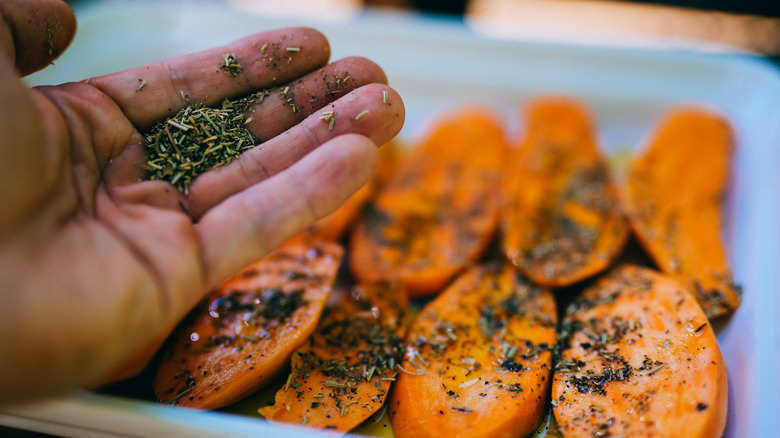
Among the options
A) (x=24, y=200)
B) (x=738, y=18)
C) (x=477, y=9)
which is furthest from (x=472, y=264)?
(x=738, y=18)

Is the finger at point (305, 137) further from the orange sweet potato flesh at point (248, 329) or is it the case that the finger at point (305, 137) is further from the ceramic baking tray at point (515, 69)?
the ceramic baking tray at point (515, 69)

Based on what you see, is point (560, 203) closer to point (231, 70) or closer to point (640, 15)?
point (231, 70)

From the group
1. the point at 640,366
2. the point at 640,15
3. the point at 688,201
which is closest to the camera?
the point at 640,366

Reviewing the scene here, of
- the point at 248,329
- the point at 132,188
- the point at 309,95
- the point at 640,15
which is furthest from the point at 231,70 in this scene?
the point at 640,15

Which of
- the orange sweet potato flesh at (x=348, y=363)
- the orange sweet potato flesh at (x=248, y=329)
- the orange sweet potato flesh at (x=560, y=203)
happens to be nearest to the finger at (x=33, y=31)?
the orange sweet potato flesh at (x=248, y=329)

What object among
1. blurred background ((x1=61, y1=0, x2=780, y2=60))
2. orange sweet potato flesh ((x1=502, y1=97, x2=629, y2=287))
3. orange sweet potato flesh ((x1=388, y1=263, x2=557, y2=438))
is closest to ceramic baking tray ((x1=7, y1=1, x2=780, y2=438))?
orange sweet potato flesh ((x1=502, y1=97, x2=629, y2=287))
